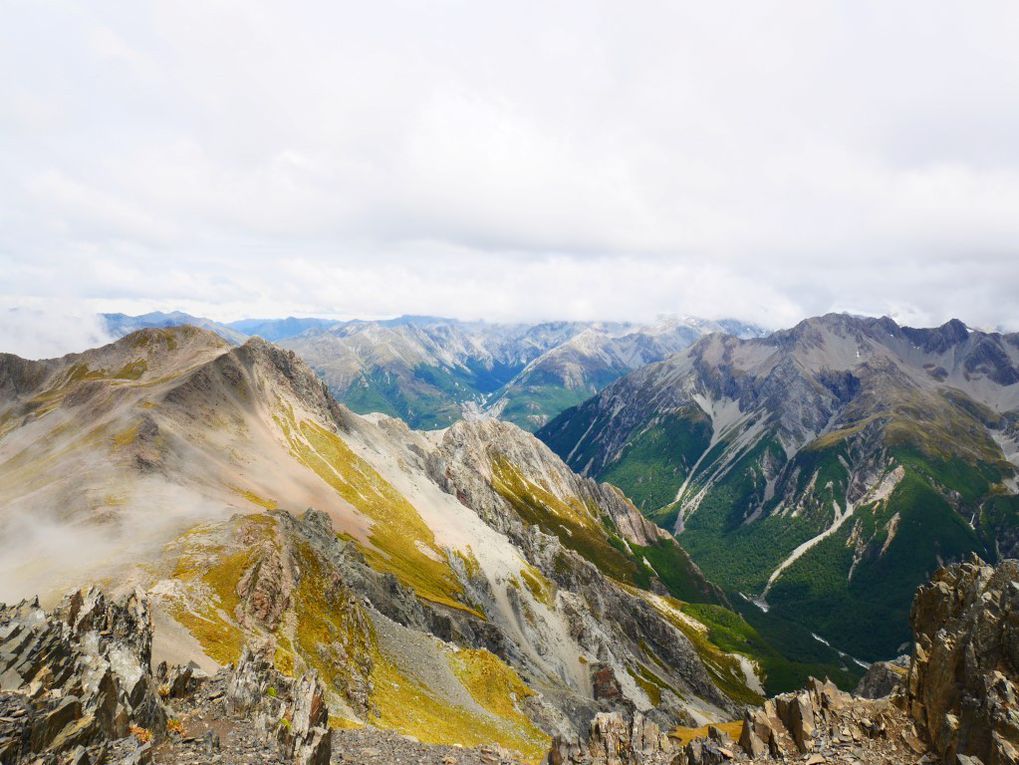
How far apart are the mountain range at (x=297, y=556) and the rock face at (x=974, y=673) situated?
128 ft

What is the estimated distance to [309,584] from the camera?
212ft

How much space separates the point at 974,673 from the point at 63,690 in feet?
152

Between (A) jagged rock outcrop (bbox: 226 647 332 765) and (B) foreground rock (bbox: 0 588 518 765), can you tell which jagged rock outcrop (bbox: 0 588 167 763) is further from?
(A) jagged rock outcrop (bbox: 226 647 332 765)

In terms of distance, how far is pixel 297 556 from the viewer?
6644 cm

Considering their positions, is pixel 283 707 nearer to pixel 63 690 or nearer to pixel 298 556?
pixel 63 690

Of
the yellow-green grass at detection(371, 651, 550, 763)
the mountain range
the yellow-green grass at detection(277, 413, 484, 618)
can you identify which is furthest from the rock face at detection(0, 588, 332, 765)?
the yellow-green grass at detection(277, 413, 484, 618)

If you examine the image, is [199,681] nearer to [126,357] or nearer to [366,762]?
[366,762]

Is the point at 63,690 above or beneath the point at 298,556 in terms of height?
above

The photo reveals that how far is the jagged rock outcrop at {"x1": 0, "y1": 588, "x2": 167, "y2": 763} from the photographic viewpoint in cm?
2052

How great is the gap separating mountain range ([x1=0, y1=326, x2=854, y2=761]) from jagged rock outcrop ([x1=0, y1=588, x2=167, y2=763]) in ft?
52.7

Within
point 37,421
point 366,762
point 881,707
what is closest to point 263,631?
point 366,762

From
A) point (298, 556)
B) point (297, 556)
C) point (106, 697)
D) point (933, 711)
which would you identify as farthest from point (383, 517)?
point (933, 711)

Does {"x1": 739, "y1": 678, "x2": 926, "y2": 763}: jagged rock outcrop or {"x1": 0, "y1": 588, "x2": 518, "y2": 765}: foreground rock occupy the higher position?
{"x1": 0, "y1": 588, "x2": 518, "y2": 765}: foreground rock

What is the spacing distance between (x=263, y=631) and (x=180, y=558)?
15.5m
